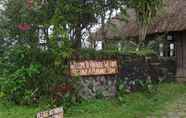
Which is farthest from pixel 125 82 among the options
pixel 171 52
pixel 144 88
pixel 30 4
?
pixel 171 52

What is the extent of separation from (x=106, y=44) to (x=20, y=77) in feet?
14.1

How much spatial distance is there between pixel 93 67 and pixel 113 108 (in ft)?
4.91

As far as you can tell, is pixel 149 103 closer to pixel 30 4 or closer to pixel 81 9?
pixel 81 9

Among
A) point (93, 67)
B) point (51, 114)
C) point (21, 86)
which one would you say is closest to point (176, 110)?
point (93, 67)

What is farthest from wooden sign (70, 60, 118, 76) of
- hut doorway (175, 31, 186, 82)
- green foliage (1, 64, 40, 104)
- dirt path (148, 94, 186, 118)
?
hut doorway (175, 31, 186, 82)

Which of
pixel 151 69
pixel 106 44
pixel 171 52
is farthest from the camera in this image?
pixel 171 52

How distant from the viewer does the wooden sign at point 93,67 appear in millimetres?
9953

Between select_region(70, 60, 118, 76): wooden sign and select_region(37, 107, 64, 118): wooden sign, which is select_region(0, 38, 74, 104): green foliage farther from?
select_region(37, 107, 64, 118): wooden sign

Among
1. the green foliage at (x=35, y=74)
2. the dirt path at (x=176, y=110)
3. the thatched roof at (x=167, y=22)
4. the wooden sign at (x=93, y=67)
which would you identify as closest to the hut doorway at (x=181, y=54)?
the thatched roof at (x=167, y=22)

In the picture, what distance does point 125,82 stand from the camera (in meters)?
10.9

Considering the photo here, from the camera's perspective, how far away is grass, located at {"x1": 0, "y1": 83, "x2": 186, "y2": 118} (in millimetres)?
8555

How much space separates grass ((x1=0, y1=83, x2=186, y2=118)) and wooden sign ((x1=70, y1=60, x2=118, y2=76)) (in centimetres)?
88

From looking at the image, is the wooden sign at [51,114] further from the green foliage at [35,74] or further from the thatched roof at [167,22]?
the thatched roof at [167,22]

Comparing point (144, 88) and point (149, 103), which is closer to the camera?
point (149, 103)
